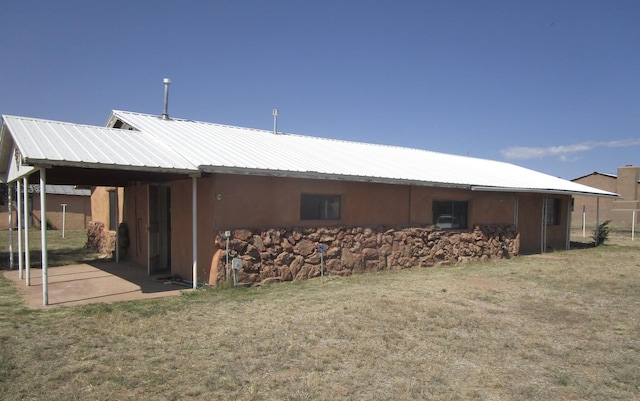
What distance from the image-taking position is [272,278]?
9.83 m

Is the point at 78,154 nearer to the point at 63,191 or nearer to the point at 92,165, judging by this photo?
the point at 92,165

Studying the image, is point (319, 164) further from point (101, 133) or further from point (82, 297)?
point (82, 297)

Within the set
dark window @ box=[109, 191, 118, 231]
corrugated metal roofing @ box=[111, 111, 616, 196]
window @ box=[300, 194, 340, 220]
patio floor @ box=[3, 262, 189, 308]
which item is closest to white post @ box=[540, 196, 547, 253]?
corrugated metal roofing @ box=[111, 111, 616, 196]

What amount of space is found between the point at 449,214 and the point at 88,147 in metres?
10.1

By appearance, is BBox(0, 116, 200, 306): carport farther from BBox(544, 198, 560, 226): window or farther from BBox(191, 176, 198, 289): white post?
BBox(544, 198, 560, 226): window

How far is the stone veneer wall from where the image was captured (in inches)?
375

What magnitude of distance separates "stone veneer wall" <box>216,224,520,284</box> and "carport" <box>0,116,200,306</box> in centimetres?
117

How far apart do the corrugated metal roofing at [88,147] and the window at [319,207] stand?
9.71 ft

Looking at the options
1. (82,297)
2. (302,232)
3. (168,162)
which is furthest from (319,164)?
(82,297)

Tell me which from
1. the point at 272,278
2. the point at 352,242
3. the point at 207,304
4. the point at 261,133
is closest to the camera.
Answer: the point at 207,304

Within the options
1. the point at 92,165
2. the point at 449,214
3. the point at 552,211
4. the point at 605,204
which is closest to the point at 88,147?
the point at 92,165

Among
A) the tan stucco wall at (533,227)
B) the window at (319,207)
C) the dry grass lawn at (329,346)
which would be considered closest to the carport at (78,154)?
the dry grass lawn at (329,346)

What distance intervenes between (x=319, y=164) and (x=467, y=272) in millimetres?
4761

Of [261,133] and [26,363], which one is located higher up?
[261,133]
